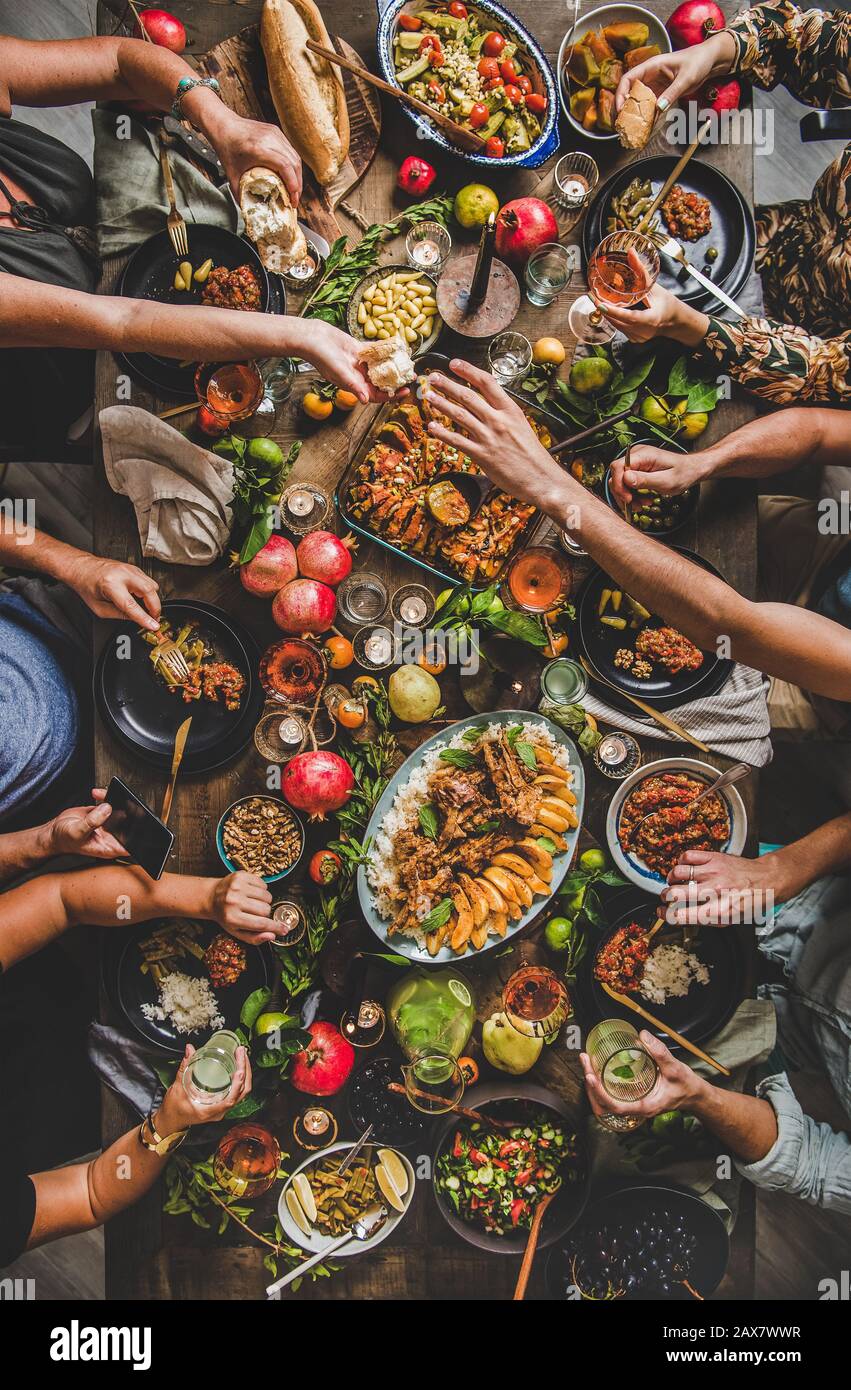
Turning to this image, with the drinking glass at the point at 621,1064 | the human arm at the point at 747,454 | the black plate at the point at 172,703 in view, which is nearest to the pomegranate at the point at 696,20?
the human arm at the point at 747,454

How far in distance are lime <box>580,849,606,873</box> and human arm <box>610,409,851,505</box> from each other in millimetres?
1099

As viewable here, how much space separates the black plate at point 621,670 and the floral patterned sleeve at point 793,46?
154 centimetres

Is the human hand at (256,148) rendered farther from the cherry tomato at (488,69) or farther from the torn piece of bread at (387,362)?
the cherry tomato at (488,69)

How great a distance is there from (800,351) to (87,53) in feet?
7.65

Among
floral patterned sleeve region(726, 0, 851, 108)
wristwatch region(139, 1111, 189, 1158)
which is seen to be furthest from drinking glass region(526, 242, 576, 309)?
wristwatch region(139, 1111, 189, 1158)

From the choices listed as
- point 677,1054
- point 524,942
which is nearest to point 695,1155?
point 677,1054

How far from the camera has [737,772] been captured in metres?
2.44

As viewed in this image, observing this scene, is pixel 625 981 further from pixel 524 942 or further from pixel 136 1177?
pixel 136 1177

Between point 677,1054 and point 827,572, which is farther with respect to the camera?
point 827,572

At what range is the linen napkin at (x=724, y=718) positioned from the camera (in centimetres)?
254

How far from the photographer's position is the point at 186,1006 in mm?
2547

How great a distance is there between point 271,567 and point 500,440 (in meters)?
0.78

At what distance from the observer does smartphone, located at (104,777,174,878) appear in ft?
8.03

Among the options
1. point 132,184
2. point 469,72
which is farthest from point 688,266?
point 132,184
